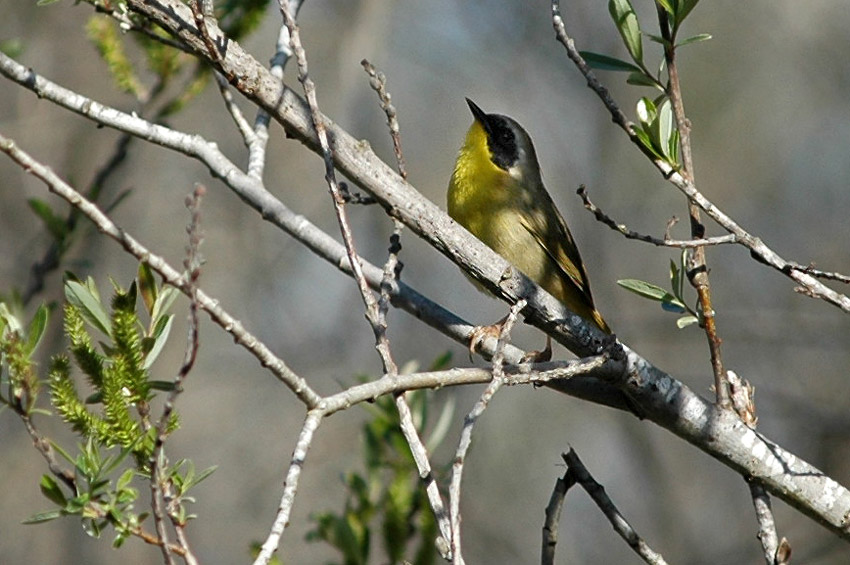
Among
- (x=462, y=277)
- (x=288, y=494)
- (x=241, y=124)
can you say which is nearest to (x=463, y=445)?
(x=288, y=494)

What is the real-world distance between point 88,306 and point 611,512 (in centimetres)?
137

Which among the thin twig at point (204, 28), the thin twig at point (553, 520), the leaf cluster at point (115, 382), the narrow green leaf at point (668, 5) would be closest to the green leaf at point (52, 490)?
the leaf cluster at point (115, 382)

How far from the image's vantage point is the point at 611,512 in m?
2.46

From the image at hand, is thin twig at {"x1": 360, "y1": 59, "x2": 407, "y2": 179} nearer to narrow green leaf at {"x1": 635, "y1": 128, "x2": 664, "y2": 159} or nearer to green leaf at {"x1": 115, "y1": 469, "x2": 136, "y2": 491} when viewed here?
narrow green leaf at {"x1": 635, "y1": 128, "x2": 664, "y2": 159}

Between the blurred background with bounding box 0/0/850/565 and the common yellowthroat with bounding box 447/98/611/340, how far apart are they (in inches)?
58.6

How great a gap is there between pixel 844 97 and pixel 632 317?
10.6ft

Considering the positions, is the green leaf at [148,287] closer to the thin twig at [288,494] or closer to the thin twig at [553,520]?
the thin twig at [288,494]

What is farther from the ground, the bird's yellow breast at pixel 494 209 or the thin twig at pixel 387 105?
the bird's yellow breast at pixel 494 209

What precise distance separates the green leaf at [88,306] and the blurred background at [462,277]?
4.21 meters

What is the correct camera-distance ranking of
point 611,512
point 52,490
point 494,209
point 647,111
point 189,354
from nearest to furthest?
point 189,354
point 52,490
point 611,512
point 647,111
point 494,209

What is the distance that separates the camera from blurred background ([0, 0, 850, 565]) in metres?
6.97

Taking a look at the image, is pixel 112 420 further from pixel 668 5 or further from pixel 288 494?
pixel 668 5

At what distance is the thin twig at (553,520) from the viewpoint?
243 centimetres

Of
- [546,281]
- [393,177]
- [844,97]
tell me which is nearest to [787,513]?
[844,97]
